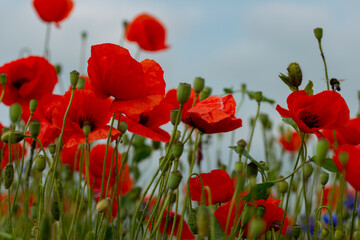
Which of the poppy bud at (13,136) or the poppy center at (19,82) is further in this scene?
the poppy center at (19,82)

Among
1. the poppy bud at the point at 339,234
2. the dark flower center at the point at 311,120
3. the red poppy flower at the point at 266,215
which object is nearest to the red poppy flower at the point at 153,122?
the red poppy flower at the point at 266,215

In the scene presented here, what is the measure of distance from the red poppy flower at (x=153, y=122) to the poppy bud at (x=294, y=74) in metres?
0.30

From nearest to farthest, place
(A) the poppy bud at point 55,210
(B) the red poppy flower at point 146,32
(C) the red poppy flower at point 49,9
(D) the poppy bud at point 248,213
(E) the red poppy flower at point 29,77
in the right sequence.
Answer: (D) the poppy bud at point 248,213 → (A) the poppy bud at point 55,210 → (E) the red poppy flower at point 29,77 → (C) the red poppy flower at point 49,9 → (B) the red poppy flower at point 146,32

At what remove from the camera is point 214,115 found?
0.99 metres

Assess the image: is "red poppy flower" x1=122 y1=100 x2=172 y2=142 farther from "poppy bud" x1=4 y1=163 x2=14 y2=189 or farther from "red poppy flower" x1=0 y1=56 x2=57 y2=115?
"red poppy flower" x1=0 y1=56 x2=57 y2=115

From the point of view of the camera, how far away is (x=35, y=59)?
5.52 ft

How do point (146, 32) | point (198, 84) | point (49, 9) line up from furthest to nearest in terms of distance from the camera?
point (146, 32) → point (49, 9) → point (198, 84)

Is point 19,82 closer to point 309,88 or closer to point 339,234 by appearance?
point 309,88

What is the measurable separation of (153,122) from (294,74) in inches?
14.5

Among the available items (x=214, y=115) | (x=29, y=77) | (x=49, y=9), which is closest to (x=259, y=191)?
(x=214, y=115)

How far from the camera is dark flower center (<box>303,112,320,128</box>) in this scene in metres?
1.12

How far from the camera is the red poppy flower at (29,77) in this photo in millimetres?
1670

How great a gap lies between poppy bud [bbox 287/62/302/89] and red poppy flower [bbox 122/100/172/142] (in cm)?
30

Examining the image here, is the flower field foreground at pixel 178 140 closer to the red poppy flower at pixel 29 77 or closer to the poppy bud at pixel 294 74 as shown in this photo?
the poppy bud at pixel 294 74
